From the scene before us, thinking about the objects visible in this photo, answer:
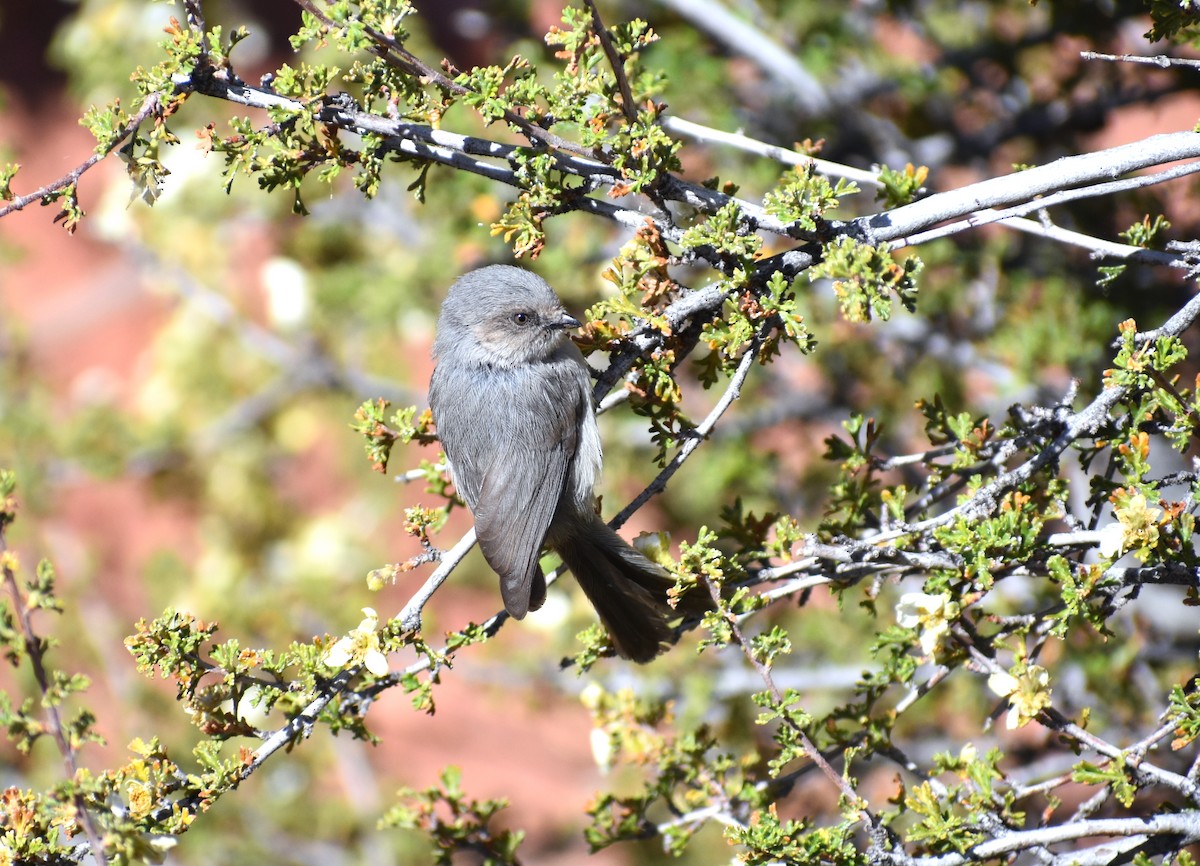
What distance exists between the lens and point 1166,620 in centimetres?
375

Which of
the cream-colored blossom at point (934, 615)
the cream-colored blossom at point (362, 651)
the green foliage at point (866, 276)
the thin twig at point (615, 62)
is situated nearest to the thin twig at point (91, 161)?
the thin twig at point (615, 62)

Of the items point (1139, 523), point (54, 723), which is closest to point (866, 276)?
point (1139, 523)

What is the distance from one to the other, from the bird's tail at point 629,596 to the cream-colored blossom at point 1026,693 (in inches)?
30.8

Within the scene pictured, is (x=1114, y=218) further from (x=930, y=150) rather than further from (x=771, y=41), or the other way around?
(x=771, y=41)

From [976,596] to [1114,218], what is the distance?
6.67 feet

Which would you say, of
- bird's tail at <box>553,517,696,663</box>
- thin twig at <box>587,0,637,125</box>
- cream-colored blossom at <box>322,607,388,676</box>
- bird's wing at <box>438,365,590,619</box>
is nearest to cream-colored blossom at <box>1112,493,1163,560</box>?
bird's tail at <box>553,517,696,663</box>

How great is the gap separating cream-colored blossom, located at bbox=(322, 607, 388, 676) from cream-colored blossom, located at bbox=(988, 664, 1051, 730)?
121 centimetres

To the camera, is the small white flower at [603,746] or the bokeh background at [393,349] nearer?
the small white flower at [603,746]

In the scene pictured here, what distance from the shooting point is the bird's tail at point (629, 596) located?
2.73 metres

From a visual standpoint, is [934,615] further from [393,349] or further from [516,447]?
[393,349]

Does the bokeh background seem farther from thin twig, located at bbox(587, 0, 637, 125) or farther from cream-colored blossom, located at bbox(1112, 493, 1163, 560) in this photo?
cream-colored blossom, located at bbox(1112, 493, 1163, 560)

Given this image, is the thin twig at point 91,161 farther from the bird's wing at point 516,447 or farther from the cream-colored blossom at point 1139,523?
the cream-colored blossom at point 1139,523

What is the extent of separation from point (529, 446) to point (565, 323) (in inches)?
14.6

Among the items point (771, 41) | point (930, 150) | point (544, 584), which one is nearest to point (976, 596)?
point (544, 584)
